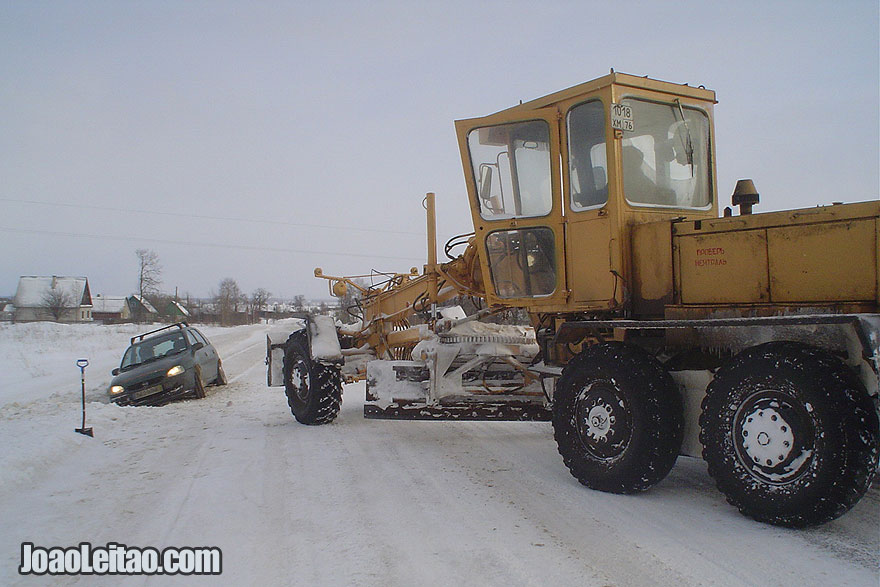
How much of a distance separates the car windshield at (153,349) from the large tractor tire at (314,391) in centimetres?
464

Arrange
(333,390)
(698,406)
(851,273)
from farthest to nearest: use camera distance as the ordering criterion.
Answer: (333,390), (698,406), (851,273)

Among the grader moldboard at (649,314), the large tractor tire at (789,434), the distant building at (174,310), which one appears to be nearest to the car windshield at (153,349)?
the grader moldboard at (649,314)

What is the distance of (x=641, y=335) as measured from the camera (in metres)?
5.51

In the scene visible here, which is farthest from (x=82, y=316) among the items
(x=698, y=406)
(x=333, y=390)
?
(x=698, y=406)

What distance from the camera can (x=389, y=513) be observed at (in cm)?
470

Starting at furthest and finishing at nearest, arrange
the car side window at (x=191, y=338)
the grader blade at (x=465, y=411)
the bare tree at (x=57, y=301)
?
the bare tree at (x=57, y=301) < the car side window at (x=191, y=338) < the grader blade at (x=465, y=411)

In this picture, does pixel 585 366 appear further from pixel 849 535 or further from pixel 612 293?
pixel 849 535

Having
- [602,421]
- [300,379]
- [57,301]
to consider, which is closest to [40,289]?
[57,301]

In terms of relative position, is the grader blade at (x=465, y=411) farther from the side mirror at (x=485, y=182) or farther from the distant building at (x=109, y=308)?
the distant building at (x=109, y=308)

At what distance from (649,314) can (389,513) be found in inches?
107

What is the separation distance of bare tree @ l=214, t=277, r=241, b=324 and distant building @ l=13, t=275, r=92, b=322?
1637 cm

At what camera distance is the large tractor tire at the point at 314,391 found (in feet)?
28.0

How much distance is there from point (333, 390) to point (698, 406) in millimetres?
5147

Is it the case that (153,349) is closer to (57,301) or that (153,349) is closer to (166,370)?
(166,370)
